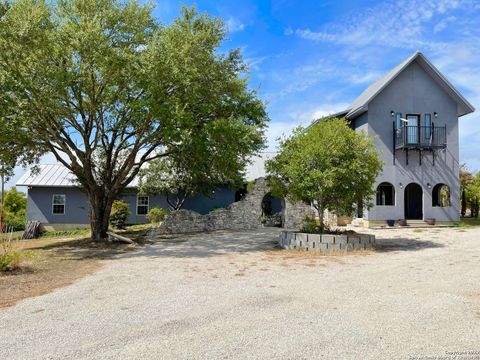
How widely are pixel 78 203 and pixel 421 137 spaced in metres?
25.3

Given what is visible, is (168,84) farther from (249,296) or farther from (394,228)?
(394,228)

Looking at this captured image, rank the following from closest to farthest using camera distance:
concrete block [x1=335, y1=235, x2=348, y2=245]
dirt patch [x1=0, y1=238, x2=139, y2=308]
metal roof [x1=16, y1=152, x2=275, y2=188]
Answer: dirt patch [x1=0, y1=238, x2=139, y2=308]
concrete block [x1=335, y1=235, x2=348, y2=245]
metal roof [x1=16, y1=152, x2=275, y2=188]

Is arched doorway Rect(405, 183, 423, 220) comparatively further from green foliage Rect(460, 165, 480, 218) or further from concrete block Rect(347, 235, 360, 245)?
concrete block Rect(347, 235, 360, 245)

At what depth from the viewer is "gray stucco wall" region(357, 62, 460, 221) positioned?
80.2 ft

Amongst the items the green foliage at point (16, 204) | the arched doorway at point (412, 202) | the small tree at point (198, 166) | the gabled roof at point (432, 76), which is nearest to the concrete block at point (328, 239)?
the small tree at point (198, 166)

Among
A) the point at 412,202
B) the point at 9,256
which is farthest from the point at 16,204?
the point at 412,202

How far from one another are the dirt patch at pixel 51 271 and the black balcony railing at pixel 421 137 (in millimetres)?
17653

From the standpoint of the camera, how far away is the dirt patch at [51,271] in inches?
333

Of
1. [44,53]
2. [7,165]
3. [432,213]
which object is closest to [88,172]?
[7,165]

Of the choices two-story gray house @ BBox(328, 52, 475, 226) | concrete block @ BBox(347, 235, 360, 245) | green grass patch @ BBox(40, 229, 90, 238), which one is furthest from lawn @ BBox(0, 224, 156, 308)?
two-story gray house @ BBox(328, 52, 475, 226)

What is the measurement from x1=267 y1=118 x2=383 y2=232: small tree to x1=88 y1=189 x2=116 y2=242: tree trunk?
9325mm

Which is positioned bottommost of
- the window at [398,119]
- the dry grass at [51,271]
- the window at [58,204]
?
the dry grass at [51,271]

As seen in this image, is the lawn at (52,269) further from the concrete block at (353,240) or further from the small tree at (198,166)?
the concrete block at (353,240)

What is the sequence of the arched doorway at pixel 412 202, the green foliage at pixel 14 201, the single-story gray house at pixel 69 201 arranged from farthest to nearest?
1. the green foliage at pixel 14 201
2. the single-story gray house at pixel 69 201
3. the arched doorway at pixel 412 202
